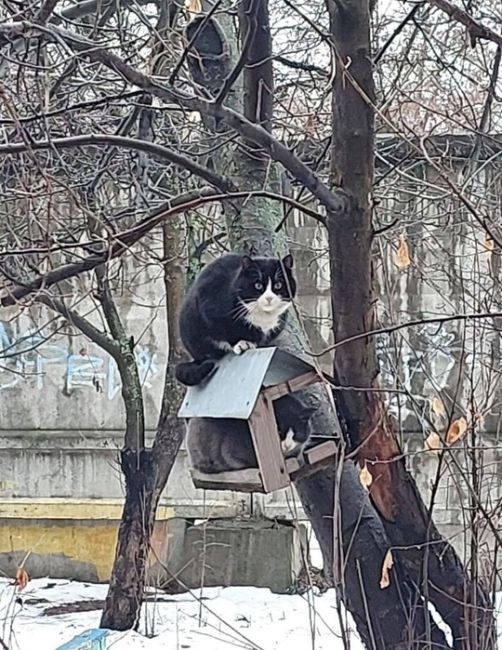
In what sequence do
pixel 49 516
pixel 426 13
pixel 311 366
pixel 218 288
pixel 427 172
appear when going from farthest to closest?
pixel 49 516 → pixel 427 172 → pixel 426 13 → pixel 218 288 → pixel 311 366

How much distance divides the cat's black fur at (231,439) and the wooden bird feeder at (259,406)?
0.02 m

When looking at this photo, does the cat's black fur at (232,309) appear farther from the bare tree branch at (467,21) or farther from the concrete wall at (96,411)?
the concrete wall at (96,411)

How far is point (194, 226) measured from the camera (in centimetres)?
509

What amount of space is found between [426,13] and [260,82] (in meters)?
1.36

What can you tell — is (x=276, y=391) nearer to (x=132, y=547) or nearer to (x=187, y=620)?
(x=132, y=547)

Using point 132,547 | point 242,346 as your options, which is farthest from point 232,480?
point 132,547

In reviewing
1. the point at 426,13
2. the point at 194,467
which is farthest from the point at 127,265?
the point at 194,467

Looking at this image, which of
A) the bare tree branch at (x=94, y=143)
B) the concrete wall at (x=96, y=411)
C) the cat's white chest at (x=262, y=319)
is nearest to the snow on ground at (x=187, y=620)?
the concrete wall at (x=96, y=411)

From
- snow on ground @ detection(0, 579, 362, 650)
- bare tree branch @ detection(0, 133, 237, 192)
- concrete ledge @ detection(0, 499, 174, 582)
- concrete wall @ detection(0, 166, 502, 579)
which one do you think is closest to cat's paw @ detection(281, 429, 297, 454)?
bare tree branch @ detection(0, 133, 237, 192)

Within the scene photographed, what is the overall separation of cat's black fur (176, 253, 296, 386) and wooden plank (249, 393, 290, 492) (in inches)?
9.9

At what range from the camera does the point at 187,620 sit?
5.15 m

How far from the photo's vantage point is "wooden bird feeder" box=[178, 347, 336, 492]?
2.20 meters

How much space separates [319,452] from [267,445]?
18 centimetres

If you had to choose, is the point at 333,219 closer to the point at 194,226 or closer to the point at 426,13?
the point at 426,13
